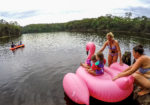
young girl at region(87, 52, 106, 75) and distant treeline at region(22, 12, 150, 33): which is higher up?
distant treeline at region(22, 12, 150, 33)

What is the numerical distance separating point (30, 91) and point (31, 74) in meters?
2.14

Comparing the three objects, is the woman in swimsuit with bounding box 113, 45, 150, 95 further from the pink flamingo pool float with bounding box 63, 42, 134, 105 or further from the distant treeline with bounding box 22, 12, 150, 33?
the distant treeline with bounding box 22, 12, 150, 33

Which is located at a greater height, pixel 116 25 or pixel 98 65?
pixel 116 25

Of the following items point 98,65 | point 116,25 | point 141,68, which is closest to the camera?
point 141,68

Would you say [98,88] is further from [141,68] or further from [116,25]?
[116,25]

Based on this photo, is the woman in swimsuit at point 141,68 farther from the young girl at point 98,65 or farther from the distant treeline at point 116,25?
the distant treeline at point 116,25

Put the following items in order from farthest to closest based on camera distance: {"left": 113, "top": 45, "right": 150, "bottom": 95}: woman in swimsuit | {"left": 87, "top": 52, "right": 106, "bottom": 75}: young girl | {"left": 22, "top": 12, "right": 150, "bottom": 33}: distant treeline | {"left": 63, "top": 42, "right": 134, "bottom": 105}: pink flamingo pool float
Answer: {"left": 22, "top": 12, "right": 150, "bottom": 33}: distant treeline → {"left": 87, "top": 52, "right": 106, "bottom": 75}: young girl → {"left": 63, "top": 42, "right": 134, "bottom": 105}: pink flamingo pool float → {"left": 113, "top": 45, "right": 150, "bottom": 95}: woman in swimsuit

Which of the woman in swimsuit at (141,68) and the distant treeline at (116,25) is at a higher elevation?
the distant treeline at (116,25)

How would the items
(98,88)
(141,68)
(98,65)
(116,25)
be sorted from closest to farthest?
(141,68) → (98,88) → (98,65) → (116,25)

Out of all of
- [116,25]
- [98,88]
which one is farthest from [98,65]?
[116,25]

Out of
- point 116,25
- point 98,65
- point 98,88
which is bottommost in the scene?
point 98,88

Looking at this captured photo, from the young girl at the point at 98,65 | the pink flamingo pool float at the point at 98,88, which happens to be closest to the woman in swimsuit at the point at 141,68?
the pink flamingo pool float at the point at 98,88

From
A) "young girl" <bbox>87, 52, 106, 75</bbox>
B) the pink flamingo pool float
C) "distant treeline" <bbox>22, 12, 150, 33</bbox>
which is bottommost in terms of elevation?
the pink flamingo pool float

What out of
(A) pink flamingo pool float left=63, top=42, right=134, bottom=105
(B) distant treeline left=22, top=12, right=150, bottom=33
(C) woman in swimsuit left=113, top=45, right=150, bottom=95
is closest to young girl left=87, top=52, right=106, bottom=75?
(A) pink flamingo pool float left=63, top=42, right=134, bottom=105
